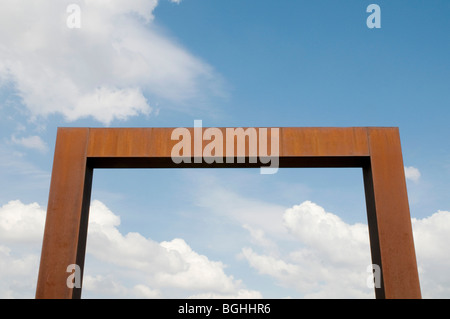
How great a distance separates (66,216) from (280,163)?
4.71 metres

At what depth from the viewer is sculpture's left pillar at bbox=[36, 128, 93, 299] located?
29.5ft

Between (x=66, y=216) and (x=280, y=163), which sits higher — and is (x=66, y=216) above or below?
below

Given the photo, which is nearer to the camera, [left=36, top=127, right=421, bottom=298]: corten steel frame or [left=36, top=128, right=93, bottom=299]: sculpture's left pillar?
[left=36, top=128, right=93, bottom=299]: sculpture's left pillar

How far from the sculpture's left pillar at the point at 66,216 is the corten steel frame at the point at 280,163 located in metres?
0.02

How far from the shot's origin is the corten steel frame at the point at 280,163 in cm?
925

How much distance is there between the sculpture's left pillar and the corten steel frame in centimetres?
2

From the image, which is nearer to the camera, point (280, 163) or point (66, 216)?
point (66, 216)

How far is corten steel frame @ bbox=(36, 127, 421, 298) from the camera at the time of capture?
9250 mm

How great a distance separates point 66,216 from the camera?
9391 millimetres

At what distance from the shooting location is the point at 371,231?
10.0 m

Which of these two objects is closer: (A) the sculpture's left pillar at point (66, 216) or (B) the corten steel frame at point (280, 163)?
(A) the sculpture's left pillar at point (66, 216)

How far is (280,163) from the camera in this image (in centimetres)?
1013
